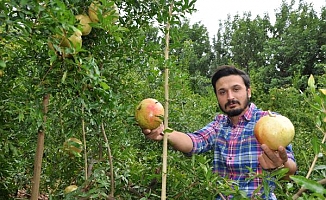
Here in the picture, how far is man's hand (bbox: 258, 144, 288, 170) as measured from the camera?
1.37 metres

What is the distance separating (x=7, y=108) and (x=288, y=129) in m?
1.01

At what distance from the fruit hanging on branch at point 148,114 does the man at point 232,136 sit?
0.32m

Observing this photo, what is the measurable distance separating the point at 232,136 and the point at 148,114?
0.66m

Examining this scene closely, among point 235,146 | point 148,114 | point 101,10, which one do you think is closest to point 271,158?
point 148,114

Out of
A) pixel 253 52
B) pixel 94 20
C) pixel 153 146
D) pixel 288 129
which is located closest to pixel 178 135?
pixel 288 129

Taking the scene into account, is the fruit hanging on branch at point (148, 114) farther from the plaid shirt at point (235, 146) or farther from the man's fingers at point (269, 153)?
the plaid shirt at point (235, 146)

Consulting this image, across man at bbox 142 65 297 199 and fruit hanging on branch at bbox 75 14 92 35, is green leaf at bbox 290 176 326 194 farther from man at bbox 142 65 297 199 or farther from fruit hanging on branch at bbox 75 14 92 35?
man at bbox 142 65 297 199

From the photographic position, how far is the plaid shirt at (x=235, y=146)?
193 cm

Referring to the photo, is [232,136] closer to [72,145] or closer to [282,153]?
[282,153]

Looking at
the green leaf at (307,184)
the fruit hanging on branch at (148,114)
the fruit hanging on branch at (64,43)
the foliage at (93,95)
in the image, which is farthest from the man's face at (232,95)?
the green leaf at (307,184)

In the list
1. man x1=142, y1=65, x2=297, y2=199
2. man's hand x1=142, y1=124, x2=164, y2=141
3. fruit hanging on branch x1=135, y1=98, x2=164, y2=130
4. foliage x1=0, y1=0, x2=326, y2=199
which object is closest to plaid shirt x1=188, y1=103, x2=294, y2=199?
man x1=142, y1=65, x2=297, y2=199

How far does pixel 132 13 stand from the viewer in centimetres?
153

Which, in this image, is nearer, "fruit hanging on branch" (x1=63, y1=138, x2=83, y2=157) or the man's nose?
"fruit hanging on branch" (x1=63, y1=138, x2=83, y2=157)

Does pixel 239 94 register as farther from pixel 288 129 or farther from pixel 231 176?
pixel 288 129
